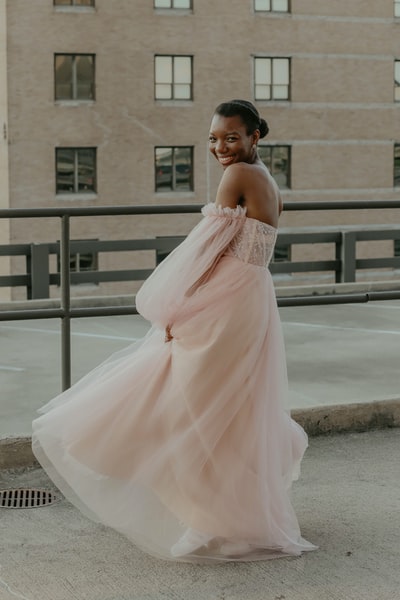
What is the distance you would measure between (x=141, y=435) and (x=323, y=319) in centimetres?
690

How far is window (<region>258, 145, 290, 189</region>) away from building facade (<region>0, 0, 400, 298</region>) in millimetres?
67

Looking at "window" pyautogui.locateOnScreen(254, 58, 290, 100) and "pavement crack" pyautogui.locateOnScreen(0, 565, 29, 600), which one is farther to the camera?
"window" pyautogui.locateOnScreen(254, 58, 290, 100)

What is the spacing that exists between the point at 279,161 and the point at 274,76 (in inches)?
158

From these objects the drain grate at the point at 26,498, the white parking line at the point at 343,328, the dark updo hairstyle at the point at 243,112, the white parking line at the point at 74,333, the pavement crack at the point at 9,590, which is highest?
the dark updo hairstyle at the point at 243,112

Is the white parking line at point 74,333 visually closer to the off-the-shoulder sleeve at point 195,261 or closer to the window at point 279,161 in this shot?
the off-the-shoulder sleeve at point 195,261

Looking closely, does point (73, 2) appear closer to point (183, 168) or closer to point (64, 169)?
point (64, 169)

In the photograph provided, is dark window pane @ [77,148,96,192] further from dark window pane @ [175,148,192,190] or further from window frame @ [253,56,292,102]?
window frame @ [253,56,292,102]

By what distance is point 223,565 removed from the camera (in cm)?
373

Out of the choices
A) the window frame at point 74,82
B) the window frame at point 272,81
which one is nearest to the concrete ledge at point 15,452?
the window frame at point 74,82

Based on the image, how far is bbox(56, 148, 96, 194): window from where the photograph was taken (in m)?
49.6

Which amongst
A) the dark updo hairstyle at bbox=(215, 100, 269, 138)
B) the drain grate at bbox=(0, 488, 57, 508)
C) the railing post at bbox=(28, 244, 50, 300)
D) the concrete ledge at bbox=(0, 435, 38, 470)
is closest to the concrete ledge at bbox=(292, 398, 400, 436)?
the concrete ledge at bbox=(0, 435, 38, 470)

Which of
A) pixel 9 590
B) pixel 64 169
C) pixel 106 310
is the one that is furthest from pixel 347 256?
pixel 64 169

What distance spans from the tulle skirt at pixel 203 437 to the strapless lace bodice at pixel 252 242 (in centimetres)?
3

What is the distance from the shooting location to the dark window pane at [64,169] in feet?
162
